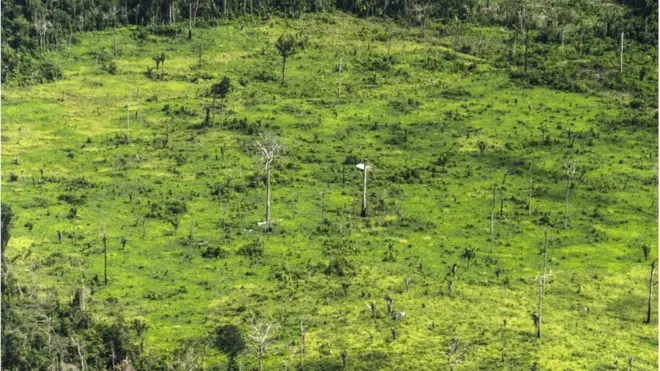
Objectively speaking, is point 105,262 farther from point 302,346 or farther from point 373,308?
point 373,308

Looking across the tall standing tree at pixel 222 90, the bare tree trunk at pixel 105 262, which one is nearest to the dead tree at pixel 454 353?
the bare tree trunk at pixel 105 262

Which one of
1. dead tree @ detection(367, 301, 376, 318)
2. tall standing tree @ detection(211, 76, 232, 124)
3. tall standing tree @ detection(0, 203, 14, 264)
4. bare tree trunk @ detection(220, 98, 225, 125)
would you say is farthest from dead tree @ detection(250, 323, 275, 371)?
tall standing tree @ detection(211, 76, 232, 124)

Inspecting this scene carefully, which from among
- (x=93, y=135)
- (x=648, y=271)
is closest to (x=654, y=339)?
(x=648, y=271)

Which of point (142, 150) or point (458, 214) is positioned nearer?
point (458, 214)

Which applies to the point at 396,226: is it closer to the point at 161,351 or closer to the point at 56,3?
the point at 161,351

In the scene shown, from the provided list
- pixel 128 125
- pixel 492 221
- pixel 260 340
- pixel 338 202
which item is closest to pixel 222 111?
pixel 128 125

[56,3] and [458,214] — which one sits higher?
[56,3]
